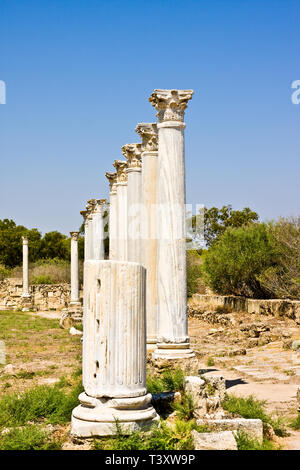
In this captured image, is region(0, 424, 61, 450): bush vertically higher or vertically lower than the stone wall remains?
lower

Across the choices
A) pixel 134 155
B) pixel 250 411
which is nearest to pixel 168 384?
pixel 250 411

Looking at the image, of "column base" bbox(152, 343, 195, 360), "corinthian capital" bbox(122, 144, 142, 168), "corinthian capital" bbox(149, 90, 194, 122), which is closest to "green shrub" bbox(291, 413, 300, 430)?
"column base" bbox(152, 343, 195, 360)

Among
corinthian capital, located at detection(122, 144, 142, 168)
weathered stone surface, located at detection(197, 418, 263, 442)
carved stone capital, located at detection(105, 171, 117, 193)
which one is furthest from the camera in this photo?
carved stone capital, located at detection(105, 171, 117, 193)

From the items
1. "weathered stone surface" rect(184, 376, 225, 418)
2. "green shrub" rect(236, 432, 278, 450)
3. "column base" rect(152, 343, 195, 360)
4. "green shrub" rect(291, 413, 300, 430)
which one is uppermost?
"column base" rect(152, 343, 195, 360)

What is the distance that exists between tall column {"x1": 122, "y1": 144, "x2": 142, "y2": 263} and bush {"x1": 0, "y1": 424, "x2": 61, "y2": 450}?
6253mm

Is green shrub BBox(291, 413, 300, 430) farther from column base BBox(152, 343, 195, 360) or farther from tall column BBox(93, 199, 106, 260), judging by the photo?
tall column BBox(93, 199, 106, 260)

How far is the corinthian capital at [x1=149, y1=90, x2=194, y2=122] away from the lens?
9.55m

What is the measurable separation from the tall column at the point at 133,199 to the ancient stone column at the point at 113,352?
5.94m

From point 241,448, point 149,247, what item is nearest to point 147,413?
point 241,448

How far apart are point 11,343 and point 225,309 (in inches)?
428

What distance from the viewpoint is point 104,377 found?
5914 mm

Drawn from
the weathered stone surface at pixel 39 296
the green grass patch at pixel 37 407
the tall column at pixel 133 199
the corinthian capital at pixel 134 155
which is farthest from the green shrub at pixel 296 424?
the weathered stone surface at pixel 39 296

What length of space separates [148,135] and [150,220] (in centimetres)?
173

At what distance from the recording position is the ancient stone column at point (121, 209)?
14773 mm
